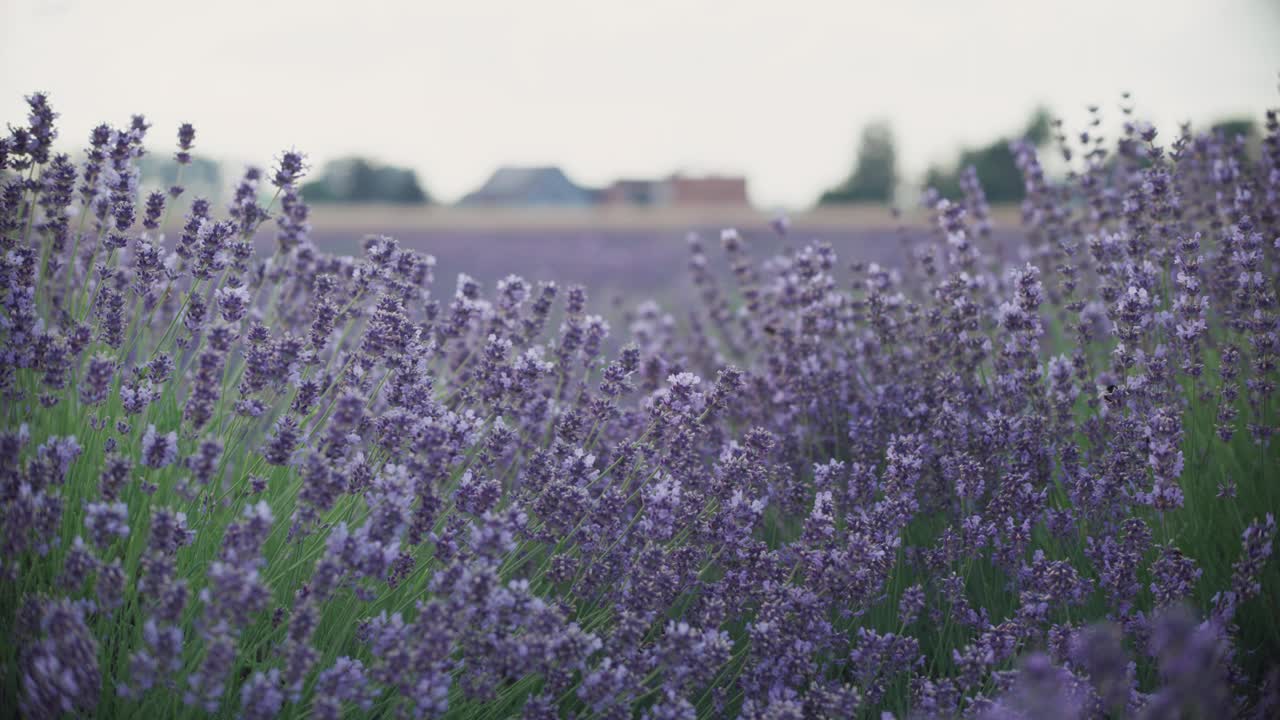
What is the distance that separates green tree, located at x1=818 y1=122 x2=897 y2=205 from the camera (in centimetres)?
2945

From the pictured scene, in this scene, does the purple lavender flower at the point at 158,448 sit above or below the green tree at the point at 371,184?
below

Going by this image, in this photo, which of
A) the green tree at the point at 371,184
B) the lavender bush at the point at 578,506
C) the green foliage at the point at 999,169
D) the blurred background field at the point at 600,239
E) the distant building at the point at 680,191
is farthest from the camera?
the green tree at the point at 371,184

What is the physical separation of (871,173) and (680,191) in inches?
311

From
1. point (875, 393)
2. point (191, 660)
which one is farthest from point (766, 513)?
point (191, 660)

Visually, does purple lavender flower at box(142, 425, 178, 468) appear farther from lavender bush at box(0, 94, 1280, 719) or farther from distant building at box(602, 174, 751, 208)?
distant building at box(602, 174, 751, 208)

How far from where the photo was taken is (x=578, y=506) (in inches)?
102

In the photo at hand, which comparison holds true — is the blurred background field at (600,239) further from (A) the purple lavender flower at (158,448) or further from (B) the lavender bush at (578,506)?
(A) the purple lavender flower at (158,448)

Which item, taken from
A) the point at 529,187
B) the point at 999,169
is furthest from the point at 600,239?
the point at 999,169

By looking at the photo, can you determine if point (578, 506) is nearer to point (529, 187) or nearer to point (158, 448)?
point (158, 448)

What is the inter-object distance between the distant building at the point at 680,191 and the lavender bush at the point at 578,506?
21.5 meters

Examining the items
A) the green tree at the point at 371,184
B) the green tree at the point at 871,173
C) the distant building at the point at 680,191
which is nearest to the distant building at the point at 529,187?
the distant building at the point at 680,191

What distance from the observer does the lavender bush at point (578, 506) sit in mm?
2020

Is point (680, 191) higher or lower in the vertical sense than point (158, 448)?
higher

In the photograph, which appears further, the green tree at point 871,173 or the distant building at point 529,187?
the green tree at point 871,173
